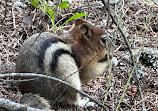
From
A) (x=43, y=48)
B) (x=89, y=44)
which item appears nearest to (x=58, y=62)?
(x=43, y=48)

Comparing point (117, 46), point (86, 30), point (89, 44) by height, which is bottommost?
point (117, 46)

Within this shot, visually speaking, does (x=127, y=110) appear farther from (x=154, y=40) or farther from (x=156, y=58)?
(x=154, y=40)

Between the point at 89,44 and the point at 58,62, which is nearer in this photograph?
the point at 58,62

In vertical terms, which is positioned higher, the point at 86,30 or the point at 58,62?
the point at 86,30

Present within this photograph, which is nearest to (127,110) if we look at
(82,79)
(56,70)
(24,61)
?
(82,79)

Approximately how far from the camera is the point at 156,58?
439cm

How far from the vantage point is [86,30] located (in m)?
4.05

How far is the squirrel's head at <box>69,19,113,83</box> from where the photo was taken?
12.9 feet

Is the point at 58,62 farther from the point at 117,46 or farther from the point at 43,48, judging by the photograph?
the point at 117,46

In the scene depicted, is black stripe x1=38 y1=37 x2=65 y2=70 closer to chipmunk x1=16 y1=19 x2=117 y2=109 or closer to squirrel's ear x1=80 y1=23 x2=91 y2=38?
chipmunk x1=16 y1=19 x2=117 y2=109

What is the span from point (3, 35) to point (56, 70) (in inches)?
65.4

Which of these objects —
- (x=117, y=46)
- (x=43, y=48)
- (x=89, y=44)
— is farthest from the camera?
(x=117, y=46)

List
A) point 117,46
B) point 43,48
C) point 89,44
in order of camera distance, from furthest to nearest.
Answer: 1. point 117,46
2. point 89,44
3. point 43,48

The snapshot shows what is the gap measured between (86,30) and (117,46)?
1.03 metres
